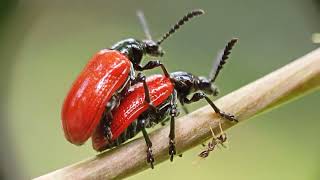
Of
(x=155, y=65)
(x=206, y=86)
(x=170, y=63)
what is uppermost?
(x=155, y=65)

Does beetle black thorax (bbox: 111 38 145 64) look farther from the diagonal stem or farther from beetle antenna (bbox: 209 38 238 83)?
the diagonal stem

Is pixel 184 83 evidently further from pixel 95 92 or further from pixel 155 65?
pixel 95 92

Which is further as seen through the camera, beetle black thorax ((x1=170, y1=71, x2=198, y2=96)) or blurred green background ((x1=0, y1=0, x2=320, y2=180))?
blurred green background ((x1=0, y1=0, x2=320, y2=180))

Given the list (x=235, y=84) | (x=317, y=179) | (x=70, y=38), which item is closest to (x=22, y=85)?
(x=70, y=38)

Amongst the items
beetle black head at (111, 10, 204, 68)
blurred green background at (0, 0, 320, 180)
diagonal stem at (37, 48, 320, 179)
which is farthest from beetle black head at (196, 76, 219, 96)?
blurred green background at (0, 0, 320, 180)

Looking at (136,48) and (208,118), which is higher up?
(136,48)

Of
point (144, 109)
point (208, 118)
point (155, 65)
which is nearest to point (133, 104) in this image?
point (144, 109)

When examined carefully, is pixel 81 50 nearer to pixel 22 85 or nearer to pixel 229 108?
pixel 22 85
